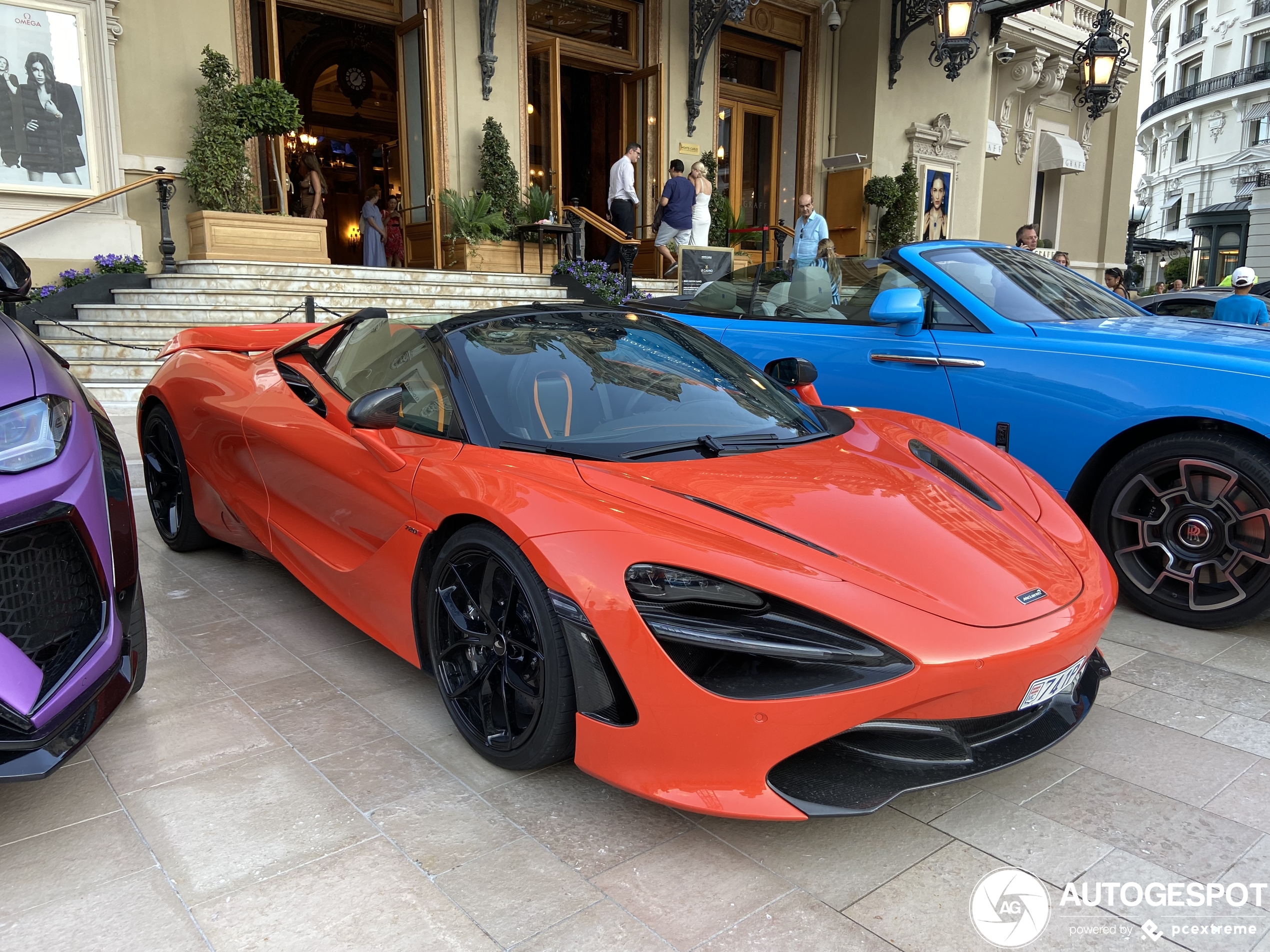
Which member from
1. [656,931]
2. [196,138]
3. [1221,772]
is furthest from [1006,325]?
[196,138]


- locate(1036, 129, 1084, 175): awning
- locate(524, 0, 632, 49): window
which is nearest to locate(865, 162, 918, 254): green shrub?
locate(524, 0, 632, 49): window

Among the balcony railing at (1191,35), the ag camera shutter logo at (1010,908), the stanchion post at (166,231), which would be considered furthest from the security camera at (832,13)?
the balcony railing at (1191,35)

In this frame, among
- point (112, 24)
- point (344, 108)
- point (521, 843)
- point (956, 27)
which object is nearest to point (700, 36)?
point (956, 27)

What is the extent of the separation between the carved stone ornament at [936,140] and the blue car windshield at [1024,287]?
1356 centimetres

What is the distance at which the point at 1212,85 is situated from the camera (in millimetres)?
59375

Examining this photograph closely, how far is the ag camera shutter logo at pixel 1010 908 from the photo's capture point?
1.83m

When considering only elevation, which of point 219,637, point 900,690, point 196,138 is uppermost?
point 196,138

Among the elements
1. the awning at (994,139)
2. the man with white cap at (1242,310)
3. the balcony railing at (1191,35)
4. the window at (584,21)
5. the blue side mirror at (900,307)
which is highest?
the balcony railing at (1191,35)

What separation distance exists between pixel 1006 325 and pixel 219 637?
3.48 metres

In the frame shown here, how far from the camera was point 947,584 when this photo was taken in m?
2.08

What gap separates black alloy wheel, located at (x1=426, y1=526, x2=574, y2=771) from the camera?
218cm

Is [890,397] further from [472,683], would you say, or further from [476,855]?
[476,855]

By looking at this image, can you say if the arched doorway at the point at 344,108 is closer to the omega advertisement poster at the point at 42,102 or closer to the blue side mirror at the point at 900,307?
the omega advertisement poster at the point at 42,102

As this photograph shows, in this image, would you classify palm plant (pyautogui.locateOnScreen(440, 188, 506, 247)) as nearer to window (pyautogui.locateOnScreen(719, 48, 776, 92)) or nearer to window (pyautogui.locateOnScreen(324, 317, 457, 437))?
window (pyautogui.locateOnScreen(719, 48, 776, 92))
